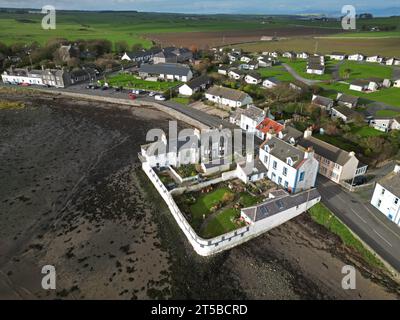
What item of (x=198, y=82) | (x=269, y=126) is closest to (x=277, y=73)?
(x=198, y=82)

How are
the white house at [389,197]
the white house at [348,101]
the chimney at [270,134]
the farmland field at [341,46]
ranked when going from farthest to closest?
the farmland field at [341,46], the white house at [348,101], the chimney at [270,134], the white house at [389,197]

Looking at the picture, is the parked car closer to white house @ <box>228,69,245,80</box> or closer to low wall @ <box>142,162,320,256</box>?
white house @ <box>228,69,245,80</box>

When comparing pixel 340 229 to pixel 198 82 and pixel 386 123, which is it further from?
pixel 198 82

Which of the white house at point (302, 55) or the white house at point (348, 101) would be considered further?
the white house at point (302, 55)

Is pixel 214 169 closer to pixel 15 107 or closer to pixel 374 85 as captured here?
pixel 15 107

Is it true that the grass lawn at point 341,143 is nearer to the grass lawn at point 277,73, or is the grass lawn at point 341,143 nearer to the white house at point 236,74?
the grass lawn at point 277,73

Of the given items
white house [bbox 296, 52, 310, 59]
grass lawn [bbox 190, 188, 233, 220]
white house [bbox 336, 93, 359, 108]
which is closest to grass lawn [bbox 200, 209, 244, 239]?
grass lawn [bbox 190, 188, 233, 220]

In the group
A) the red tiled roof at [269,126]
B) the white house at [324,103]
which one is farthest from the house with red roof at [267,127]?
the white house at [324,103]
